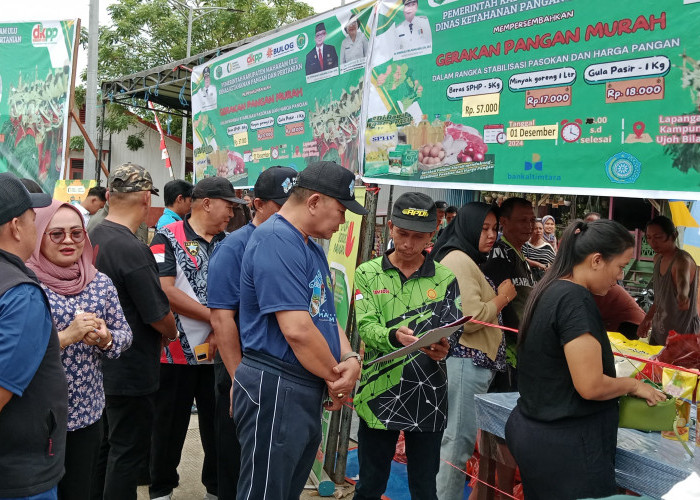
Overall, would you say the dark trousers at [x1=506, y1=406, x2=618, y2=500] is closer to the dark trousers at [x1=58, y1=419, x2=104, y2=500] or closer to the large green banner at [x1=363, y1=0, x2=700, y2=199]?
the large green banner at [x1=363, y1=0, x2=700, y2=199]

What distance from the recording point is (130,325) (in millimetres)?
3615

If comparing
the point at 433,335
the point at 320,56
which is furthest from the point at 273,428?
the point at 320,56

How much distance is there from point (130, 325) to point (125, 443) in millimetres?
646

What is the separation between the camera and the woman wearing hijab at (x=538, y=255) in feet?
17.3

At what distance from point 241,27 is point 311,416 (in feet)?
105

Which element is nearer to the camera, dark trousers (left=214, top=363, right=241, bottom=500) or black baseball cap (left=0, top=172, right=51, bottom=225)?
black baseball cap (left=0, top=172, right=51, bottom=225)

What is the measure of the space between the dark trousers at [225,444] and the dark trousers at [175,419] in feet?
1.96

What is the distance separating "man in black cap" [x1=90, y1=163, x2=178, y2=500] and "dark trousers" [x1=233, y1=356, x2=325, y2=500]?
3.65 ft

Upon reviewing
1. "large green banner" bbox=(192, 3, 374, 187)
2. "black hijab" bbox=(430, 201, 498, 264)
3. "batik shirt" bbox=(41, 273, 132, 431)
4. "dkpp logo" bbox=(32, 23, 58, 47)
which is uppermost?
"dkpp logo" bbox=(32, 23, 58, 47)

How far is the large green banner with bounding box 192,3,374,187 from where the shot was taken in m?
4.76

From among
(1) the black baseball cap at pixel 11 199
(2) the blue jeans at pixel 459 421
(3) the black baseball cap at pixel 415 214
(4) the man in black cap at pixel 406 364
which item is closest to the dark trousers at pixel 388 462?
(4) the man in black cap at pixel 406 364

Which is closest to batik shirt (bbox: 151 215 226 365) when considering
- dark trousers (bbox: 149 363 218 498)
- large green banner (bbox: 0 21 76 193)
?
dark trousers (bbox: 149 363 218 498)

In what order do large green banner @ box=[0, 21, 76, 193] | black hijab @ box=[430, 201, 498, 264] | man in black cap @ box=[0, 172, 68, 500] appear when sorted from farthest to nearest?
large green banner @ box=[0, 21, 76, 193], black hijab @ box=[430, 201, 498, 264], man in black cap @ box=[0, 172, 68, 500]

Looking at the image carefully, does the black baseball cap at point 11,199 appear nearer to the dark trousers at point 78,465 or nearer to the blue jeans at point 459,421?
the dark trousers at point 78,465
